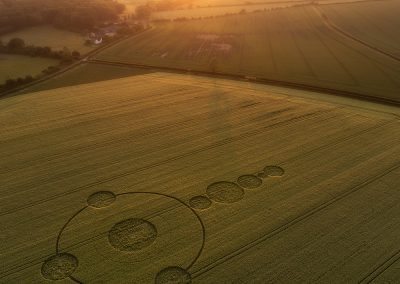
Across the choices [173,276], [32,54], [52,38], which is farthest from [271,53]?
[173,276]

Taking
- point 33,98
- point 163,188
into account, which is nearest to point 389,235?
point 163,188

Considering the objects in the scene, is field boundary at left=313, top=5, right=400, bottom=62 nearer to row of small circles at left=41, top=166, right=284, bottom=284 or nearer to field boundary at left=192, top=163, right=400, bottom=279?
field boundary at left=192, top=163, right=400, bottom=279

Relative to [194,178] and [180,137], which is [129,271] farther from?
[180,137]

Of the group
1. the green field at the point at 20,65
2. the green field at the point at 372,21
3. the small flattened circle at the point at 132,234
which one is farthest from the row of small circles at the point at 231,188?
the green field at the point at 372,21

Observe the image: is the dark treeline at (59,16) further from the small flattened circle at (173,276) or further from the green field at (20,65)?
the small flattened circle at (173,276)

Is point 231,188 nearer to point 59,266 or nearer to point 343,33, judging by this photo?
point 59,266

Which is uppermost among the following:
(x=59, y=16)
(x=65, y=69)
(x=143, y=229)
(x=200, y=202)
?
(x=59, y=16)
